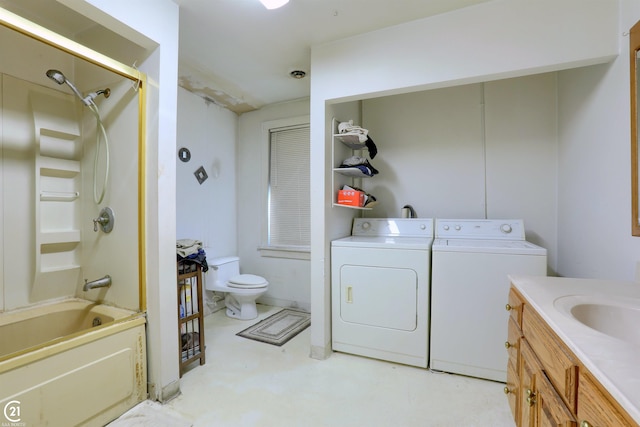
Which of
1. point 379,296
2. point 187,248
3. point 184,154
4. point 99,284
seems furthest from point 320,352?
point 184,154

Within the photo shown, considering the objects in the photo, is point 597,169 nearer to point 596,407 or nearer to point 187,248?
point 596,407

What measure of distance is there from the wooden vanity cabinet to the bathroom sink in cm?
12

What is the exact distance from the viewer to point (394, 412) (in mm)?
1627

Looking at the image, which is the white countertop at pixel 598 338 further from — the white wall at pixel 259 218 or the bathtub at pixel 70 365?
the white wall at pixel 259 218

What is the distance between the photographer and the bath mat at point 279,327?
255 centimetres

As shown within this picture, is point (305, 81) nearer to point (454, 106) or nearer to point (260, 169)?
point (260, 169)

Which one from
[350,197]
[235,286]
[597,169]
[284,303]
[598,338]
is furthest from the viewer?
[284,303]

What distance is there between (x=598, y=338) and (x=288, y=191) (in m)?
2.93

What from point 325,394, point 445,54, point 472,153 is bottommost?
point 325,394

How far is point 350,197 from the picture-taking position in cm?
230

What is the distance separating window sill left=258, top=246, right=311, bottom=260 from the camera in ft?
10.7

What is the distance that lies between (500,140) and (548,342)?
206 cm

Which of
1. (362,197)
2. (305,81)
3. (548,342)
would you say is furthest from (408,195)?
(548,342)

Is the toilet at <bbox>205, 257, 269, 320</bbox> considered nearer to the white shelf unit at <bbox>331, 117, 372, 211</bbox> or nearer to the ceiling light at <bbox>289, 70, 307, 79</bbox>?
the white shelf unit at <bbox>331, 117, 372, 211</bbox>
